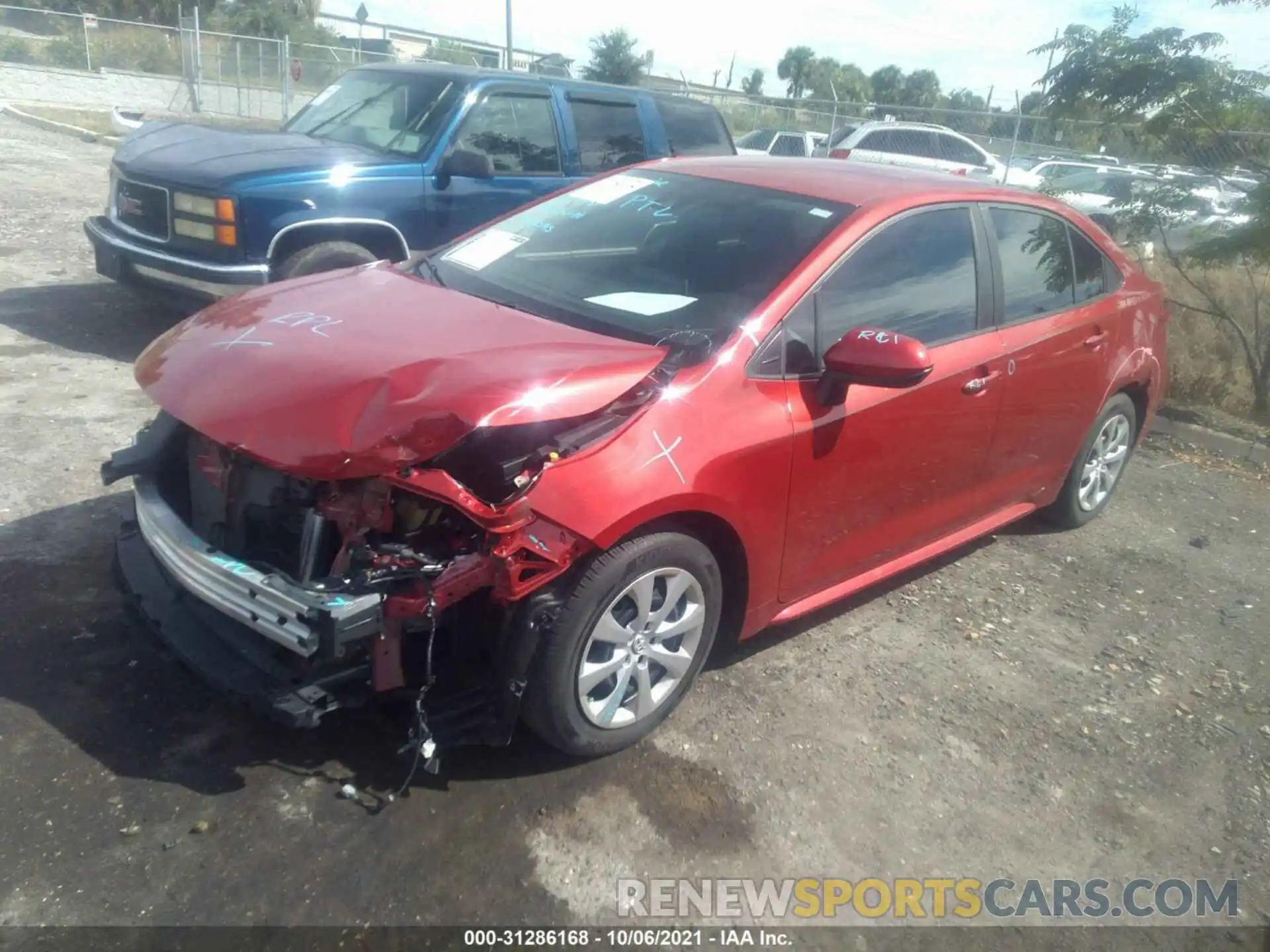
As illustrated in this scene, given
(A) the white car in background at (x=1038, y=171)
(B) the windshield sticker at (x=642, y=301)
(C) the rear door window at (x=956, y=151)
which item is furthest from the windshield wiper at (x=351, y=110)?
(C) the rear door window at (x=956, y=151)

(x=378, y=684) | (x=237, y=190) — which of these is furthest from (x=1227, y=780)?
(x=237, y=190)

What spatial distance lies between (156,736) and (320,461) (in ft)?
3.54

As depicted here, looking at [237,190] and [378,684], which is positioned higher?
[237,190]

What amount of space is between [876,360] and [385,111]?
527cm

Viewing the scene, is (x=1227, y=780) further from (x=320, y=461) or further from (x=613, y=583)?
(x=320, y=461)

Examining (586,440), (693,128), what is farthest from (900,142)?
(586,440)

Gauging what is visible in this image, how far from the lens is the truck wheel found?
6.18 metres

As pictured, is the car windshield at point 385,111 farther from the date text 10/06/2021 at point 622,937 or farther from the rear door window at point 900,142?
the rear door window at point 900,142

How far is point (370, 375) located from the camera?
9.41 feet

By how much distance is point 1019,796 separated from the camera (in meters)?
3.25

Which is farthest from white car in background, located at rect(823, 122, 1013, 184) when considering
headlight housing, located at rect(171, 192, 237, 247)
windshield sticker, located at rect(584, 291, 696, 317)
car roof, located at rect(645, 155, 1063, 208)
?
windshield sticker, located at rect(584, 291, 696, 317)

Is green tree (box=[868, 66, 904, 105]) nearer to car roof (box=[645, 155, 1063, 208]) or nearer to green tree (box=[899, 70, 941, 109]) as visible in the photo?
green tree (box=[899, 70, 941, 109])

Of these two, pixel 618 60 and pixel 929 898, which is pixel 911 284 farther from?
pixel 618 60

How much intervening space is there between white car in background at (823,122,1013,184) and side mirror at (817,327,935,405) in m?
14.4
